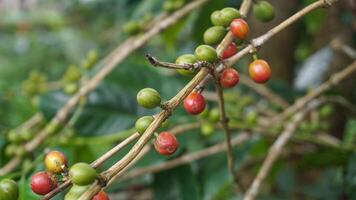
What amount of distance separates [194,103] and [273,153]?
0.55 meters

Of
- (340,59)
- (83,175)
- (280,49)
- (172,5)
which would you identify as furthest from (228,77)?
(280,49)

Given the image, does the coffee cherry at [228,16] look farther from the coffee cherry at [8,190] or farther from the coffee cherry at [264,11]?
the coffee cherry at [8,190]

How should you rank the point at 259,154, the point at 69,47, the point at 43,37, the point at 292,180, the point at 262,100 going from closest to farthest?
the point at 259,154 → the point at 292,180 → the point at 262,100 → the point at 69,47 → the point at 43,37

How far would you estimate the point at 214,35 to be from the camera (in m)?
0.72

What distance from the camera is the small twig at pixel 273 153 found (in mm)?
1000

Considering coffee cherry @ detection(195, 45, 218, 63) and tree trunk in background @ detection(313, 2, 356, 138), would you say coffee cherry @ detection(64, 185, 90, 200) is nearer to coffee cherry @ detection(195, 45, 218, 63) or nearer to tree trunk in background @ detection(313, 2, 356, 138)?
coffee cherry @ detection(195, 45, 218, 63)

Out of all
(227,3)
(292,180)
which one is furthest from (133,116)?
(292,180)

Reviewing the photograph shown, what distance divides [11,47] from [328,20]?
104 inches

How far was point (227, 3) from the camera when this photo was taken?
4.52ft

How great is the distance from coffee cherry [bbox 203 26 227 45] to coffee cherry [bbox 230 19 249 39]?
19 mm

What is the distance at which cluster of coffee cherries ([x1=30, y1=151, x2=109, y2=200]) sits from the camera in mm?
552

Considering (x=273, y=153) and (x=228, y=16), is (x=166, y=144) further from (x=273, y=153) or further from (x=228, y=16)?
(x=273, y=153)

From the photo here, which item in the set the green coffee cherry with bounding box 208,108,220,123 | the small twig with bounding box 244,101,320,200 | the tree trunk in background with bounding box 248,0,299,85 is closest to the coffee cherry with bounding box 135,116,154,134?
the small twig with bounding box 244,101,320,200

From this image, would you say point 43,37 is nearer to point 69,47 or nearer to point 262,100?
point 69,47
